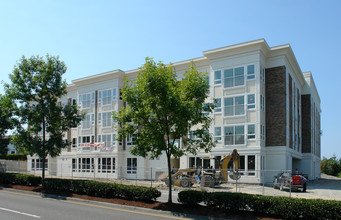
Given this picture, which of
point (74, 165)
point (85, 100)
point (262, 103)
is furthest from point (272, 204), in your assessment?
point (74, 165)

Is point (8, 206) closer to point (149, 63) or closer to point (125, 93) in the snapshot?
point (125, 93)

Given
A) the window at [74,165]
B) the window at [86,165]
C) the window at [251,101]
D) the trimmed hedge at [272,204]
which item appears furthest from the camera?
the window at [74,165]

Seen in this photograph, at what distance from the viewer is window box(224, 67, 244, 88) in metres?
29.9

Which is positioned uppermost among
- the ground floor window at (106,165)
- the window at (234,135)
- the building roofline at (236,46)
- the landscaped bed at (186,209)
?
the building roofline at (236,46)

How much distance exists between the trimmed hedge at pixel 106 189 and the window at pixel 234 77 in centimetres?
1709

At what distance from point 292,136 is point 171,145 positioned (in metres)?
24.1

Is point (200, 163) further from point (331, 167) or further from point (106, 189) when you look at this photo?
point (331, 167)

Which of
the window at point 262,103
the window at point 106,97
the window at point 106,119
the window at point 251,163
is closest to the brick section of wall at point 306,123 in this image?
the window at point 262,103

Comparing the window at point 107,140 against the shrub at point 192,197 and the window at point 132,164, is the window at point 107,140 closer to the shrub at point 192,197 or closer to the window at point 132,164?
the window at point 132,164

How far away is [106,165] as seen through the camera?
3888cm

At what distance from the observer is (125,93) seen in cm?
1402

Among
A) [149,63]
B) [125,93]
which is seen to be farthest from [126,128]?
[149,63]

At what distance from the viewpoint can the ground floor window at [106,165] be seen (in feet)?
125

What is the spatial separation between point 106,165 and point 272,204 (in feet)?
99.7
